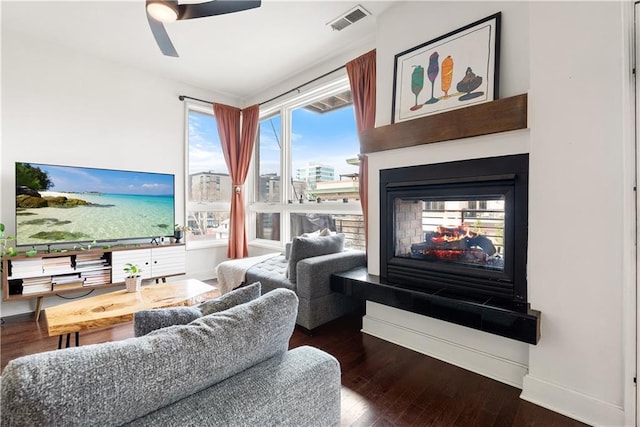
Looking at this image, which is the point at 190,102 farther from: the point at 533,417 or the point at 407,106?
the point at 533,417

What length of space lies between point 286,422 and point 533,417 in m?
1.49

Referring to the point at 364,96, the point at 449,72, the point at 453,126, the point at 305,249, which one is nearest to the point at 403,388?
the point at 305,249

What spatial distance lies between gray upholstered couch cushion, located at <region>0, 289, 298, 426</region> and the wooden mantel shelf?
172cm

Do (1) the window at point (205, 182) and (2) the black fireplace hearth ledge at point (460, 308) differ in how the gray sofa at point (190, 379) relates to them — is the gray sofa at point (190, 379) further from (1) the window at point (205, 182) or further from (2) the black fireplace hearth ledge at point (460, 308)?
(1) the window at point (205, 182)

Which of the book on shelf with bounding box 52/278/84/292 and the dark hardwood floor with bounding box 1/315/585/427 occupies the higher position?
the book on shelf with bounding box 52/278/84/292

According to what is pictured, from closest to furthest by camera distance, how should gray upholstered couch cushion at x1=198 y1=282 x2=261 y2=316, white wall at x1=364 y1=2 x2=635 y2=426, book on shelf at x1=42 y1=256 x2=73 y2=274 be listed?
1. gray upholstered couch cushion at x1=198 y1=282 x2=261 y2=316
2. white wall at x1=364 y1=2 x2=635 y2=426
3. book on shelf at x1=42 y1=256 x2=73 y2=274

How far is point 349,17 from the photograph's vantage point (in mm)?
2668

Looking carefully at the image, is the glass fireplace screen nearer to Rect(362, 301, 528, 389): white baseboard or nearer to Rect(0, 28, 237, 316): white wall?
Rect(362, 301, 528, 389): white baseboard

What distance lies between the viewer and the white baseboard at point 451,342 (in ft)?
6.00

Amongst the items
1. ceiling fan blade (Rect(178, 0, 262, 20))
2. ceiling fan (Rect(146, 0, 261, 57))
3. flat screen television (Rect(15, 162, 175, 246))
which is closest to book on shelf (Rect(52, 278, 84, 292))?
flat screen television (Rect(15, 162, 175, 246))

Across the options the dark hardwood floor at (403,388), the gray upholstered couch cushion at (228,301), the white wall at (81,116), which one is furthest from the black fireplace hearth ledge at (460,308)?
the white wall at (81,116)

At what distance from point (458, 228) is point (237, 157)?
136 inches

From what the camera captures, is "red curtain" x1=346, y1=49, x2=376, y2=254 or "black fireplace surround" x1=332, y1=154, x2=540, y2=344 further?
"red curtain" x1=346, y1=49, x2=376, y2=254

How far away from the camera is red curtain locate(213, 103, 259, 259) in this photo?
4430mm
